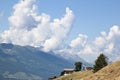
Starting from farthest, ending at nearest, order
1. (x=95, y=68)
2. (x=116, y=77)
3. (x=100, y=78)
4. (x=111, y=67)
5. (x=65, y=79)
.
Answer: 1. (x=65, y=79)
2. (x=95, y=68)
3. (x=111, y=67)
4. (x=100, y=78)
5. (x=116, y=77)

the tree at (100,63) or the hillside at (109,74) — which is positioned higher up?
the tree at (100,63)

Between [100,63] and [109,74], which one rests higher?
[100,63]

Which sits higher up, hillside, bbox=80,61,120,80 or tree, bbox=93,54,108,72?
tree, bbox=93,54,108,72

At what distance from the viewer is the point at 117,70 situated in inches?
3273

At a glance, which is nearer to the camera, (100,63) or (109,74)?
(109,74)

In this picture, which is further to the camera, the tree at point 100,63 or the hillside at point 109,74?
the tree at point 100,63

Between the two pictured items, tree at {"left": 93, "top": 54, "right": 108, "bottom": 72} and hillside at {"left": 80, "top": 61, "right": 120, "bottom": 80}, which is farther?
tree at {"left": 93, "top": 54, "right": 108, "bottom": 72}

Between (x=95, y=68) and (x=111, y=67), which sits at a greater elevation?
(x=95, y=68)

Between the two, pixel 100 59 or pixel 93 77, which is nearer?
pixel 93 77

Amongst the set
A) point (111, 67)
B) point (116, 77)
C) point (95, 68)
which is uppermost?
point (95, 68)

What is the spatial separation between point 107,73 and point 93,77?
3823 mm

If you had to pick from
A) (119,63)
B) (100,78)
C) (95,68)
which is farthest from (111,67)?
(95,68)

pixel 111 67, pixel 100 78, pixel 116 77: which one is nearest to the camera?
pixel 116 77

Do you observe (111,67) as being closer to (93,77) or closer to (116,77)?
(93,77)
